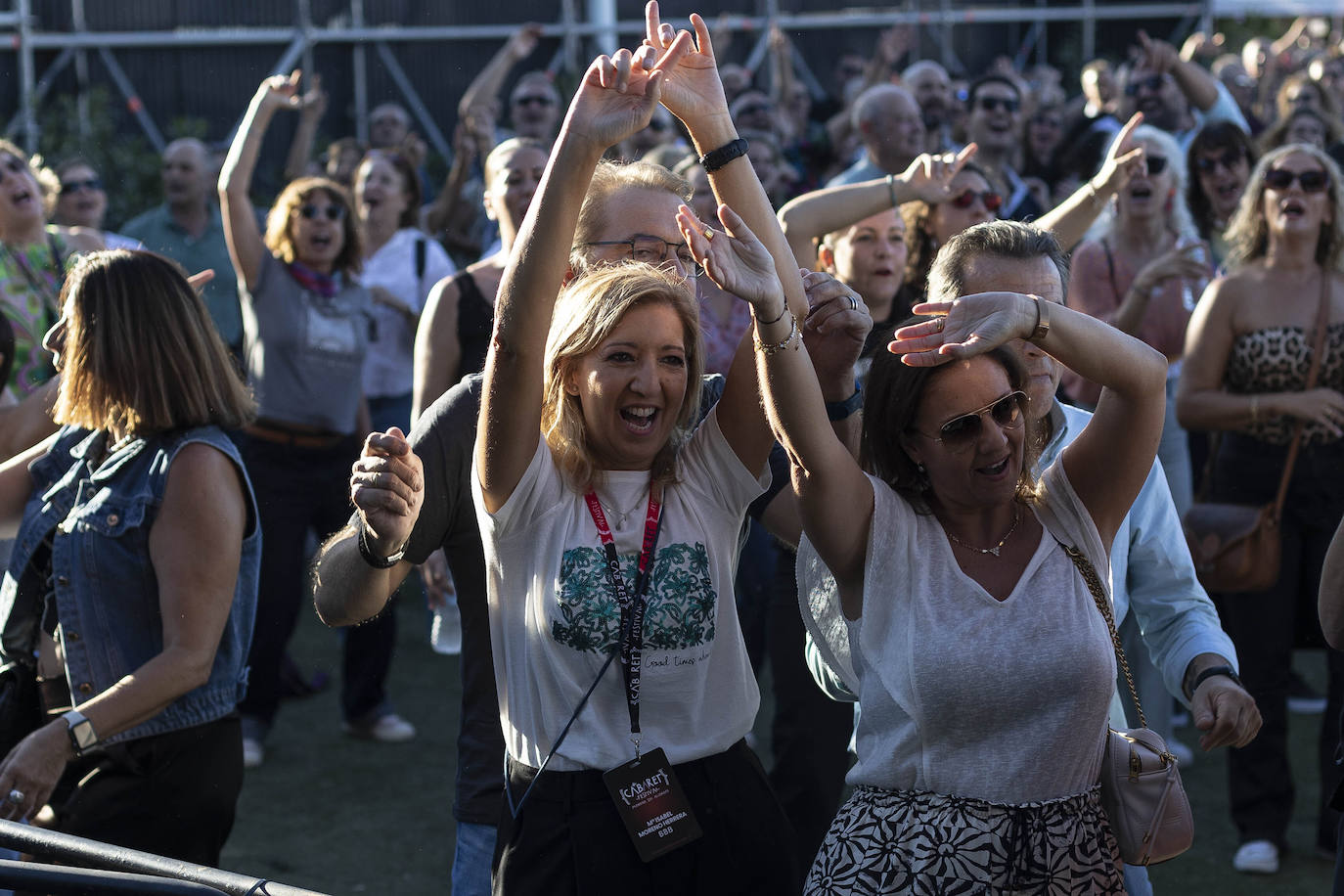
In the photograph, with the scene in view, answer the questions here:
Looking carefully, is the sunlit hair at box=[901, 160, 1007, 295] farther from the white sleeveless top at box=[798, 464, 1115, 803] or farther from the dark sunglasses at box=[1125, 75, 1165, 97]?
the dark sunglasses at box=[1125, 75, 1165, 97]

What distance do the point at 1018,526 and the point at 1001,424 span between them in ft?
0.62

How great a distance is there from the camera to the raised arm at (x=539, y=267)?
7.57 ft

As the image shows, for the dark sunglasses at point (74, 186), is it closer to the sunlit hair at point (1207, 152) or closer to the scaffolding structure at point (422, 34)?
the sunlit hair at point (1207, 152)

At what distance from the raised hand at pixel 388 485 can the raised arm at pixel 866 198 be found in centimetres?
193

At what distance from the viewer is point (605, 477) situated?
2.56m

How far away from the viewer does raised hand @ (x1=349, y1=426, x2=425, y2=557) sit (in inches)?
94.1

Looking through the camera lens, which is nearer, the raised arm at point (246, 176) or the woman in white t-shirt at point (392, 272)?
the raised arm at point (246, 176)

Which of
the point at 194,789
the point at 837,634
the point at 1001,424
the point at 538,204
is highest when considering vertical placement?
the point at 538,204

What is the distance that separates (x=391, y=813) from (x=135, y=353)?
2636mm

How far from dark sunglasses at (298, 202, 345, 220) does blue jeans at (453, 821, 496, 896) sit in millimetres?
4001

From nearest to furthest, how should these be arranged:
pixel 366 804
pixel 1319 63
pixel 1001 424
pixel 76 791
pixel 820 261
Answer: pixel 1001 424
pixel 76 791
pixel 820 261
pixel 366 804
pixel 1319 63

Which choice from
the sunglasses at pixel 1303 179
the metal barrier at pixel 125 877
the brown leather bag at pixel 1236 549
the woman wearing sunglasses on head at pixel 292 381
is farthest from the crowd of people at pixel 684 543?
the woman wearing sunglasses on head at pixel 292 381

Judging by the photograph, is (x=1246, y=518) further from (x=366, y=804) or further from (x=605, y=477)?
(x=366, y=804)

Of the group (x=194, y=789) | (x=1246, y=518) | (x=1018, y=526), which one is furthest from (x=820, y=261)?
(x=194, y=789)
